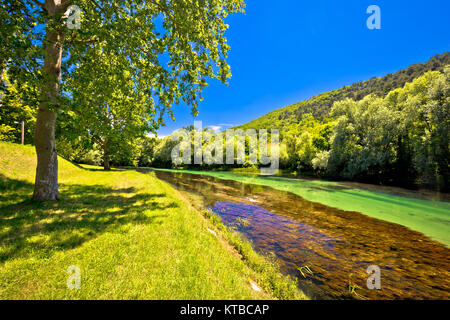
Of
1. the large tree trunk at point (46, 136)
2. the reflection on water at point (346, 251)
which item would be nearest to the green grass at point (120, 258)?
the large tree trunk at point (46, 136)

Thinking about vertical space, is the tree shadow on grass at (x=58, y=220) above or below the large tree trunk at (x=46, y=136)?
below

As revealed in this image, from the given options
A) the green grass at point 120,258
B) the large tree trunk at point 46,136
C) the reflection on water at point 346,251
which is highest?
the large tree trunk at point 46,136

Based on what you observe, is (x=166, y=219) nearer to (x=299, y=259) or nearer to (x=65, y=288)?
(x=65, y=288)

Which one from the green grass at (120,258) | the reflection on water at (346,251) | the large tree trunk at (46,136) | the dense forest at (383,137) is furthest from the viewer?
the dense forest at (383,137)

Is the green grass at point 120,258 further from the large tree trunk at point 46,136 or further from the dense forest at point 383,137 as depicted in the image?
the dense forest at point 383,137

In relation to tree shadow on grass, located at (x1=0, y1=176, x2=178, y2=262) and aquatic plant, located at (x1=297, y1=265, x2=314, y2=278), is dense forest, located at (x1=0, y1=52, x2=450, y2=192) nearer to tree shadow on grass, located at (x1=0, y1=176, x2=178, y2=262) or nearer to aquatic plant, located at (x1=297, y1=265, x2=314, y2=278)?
tree shadow on grass, located at (x1=0, y1=176, x2=178, y2=262)

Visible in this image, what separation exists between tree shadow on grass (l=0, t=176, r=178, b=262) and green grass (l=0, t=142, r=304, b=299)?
23 mm

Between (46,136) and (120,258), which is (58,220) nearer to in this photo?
(120,258)

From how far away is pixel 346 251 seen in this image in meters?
7.82

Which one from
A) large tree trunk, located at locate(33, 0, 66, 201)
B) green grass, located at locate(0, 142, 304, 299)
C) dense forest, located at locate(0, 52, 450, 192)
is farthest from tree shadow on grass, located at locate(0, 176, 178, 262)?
dense forest, located at locate(0, 52, 450, 192)

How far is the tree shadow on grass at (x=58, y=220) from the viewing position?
4.91 m

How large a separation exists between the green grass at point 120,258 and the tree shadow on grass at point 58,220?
0.08 feet

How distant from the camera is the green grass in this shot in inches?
144
